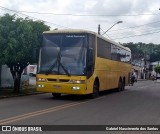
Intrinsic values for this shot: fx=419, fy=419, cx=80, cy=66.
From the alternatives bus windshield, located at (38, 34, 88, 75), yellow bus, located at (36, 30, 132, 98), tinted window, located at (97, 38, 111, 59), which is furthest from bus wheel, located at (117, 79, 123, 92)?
bus windshield, located at (38, 34, 88, 75)

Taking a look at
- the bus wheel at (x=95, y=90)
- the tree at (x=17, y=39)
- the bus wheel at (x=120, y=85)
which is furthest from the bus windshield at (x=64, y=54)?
the bus wheel at (x=120, y=85)

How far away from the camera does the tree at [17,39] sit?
2338 centimetres

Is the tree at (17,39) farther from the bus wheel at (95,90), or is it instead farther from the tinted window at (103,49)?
the bus wheel at (95,90)

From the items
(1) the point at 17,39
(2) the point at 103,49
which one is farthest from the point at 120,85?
(1) the point at 17,39

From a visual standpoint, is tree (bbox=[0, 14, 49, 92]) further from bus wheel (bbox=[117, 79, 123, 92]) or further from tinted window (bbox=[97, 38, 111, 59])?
bus wheel (bbox=[117, 79, 123, 92])

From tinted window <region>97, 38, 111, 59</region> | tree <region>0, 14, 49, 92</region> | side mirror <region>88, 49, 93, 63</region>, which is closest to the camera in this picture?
side mirror <region>88, 49, 93, 63</region>

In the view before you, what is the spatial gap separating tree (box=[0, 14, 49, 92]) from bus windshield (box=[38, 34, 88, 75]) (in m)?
1.34

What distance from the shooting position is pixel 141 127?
12242 mm

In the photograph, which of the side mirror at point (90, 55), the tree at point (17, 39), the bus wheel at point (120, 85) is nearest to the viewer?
the side mirror at point (90, 55)

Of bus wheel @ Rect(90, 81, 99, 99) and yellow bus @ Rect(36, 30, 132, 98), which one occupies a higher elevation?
yellow bus @ Rect(36, 30, 132, 98)

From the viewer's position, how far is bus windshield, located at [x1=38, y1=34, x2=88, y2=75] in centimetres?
2095

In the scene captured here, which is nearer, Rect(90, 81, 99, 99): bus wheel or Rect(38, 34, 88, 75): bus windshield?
Rect(38, 34, 88, 75): bus windshield

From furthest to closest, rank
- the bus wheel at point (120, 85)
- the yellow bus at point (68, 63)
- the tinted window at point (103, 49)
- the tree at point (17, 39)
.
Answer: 1. the bus wheel at point (120, 85)
2. the tinted window at point (103, 49)
3. the tree at point (17, 39)
4. the yellow bus at point (68, 63)

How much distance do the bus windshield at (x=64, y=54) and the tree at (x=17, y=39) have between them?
1339 millimetres
